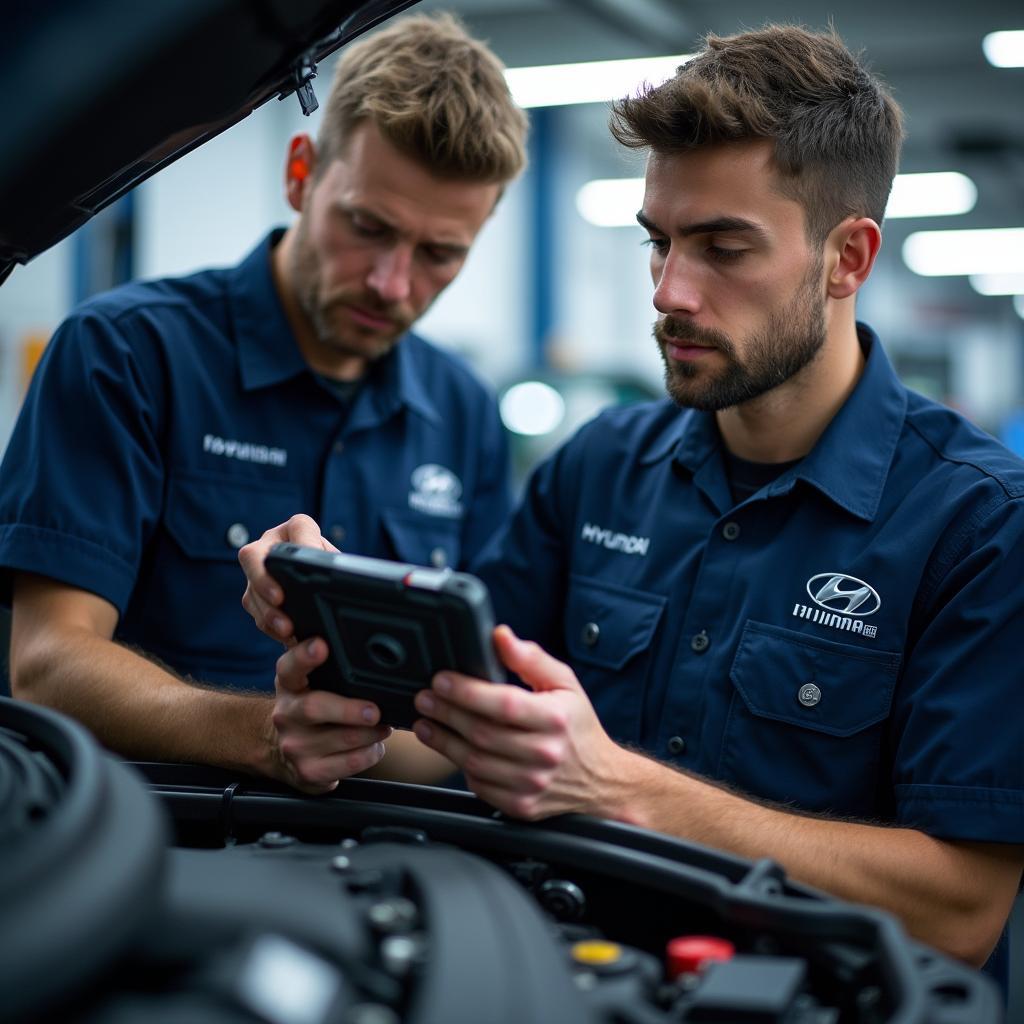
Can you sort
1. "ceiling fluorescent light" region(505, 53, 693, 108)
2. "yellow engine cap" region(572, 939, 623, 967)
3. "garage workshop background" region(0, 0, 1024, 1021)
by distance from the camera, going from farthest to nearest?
"ceiling fluorescent light" region(505, 53, 693, 108) → "garage workshop background" region(0, 0, 1024, 1021) → "yellow engine cap" region(572, 939, 623, 967)

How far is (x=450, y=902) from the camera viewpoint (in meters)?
0.68

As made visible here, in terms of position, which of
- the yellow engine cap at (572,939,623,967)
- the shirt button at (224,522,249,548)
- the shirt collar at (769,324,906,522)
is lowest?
the yellow engine cap at (572,939,623,967)

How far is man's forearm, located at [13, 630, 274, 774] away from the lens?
1.16 m

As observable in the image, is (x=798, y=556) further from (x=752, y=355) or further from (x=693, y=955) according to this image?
(x=693, y=955)

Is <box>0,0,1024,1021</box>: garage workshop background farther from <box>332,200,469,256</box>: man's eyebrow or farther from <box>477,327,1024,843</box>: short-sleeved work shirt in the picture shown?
<box>477,327,1024,843</box>: short-sleeved work shirt

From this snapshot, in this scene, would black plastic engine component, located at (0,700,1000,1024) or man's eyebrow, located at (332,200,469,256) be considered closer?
black plastic engine component, located at (0,700,1000,1024)

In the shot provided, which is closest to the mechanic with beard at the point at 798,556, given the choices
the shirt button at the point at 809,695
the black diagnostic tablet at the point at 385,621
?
the shirt button at the point at 809,695

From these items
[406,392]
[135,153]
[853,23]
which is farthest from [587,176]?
[135,153]

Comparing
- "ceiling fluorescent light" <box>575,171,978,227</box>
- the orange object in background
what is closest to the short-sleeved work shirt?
the orange object in background

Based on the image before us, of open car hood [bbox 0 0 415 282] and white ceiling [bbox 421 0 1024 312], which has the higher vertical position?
white ceiling [bbox 421 0 1024 312]

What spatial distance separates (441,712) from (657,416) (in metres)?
0.84

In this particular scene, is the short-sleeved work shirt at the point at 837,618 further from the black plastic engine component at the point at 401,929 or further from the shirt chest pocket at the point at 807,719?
the black plastic engine component at the point at 401,929

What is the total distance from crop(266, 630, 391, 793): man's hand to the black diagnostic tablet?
14 millimetres

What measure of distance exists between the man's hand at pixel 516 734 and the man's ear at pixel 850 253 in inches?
28.7
